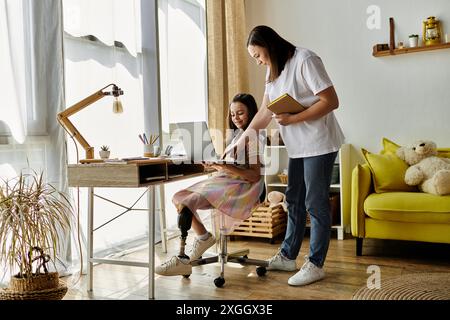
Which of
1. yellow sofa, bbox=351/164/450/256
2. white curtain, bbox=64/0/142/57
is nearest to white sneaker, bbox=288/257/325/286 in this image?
yellow sofa, bbox=351/164/450/256

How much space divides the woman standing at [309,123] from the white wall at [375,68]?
1446 millimetres

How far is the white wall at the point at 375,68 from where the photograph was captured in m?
3.50

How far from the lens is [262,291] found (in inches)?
90.4

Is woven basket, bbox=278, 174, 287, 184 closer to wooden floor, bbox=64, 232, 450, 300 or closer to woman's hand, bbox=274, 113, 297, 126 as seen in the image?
wooden floor, bbox=64, 232, 450, 300

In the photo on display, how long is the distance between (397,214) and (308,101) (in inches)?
38.0

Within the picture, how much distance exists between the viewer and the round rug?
1.50 metres

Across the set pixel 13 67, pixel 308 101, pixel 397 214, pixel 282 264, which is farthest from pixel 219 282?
pixel 13 67

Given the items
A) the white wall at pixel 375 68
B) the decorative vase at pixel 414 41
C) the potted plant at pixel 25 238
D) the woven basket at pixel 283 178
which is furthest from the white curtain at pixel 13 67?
the decorative vase at pixel 414 41

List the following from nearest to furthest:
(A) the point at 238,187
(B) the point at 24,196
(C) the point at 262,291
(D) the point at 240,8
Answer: (B) the point at 24,196 < (C) the point at 262,291 < (A) the point at 238,187 < (D) the point at 240,8
